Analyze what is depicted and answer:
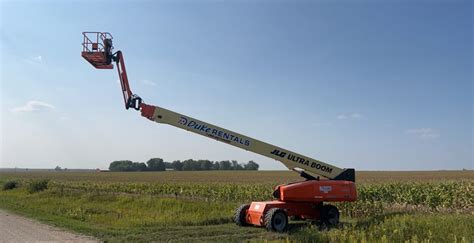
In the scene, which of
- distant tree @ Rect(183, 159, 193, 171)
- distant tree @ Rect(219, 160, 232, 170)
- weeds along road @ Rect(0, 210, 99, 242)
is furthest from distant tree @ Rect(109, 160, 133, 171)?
weeds along road @ Rect(0, 210, 99, 242)

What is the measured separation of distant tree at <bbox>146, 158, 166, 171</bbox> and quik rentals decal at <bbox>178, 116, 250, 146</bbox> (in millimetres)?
153841

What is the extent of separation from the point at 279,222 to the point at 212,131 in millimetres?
3792

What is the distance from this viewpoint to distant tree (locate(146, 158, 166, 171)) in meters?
167

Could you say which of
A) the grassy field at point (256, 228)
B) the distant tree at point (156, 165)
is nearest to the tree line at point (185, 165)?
the distant tree at point (156, 165)

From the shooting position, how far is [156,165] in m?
169

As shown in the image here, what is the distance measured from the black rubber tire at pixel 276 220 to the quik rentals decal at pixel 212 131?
2493 millimetres

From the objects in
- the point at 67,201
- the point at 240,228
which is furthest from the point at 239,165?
the point at 240,228

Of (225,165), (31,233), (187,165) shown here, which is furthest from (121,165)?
(31,233)

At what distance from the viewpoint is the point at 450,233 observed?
1179 cm

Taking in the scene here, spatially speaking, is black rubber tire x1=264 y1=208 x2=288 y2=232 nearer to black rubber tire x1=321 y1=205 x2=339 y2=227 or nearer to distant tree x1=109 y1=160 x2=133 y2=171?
black rubber tire x1=321 y1=205 x2=339 y2=227

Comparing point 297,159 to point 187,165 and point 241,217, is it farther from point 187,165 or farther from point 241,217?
point 187,165

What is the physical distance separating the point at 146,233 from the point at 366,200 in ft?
38.9

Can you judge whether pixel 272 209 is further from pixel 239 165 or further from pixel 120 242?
pixel 239 165

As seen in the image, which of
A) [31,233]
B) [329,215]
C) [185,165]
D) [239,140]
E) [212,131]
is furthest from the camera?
[185,165]
